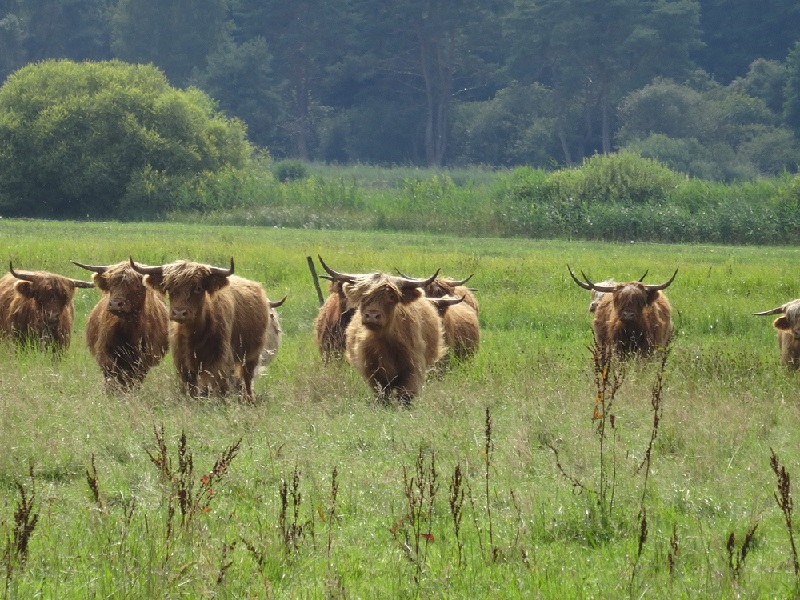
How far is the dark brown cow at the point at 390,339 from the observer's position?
975 centimetres

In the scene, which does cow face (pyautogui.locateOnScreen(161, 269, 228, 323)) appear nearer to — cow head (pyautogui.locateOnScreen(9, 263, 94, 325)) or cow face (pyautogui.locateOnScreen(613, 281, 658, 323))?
cow head (pyautogui.locateOnScreen(9, 263, 94, 325))

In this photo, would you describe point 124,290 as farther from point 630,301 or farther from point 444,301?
point 630,301

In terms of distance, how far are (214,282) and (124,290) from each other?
0.74 m

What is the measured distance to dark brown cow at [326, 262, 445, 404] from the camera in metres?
9.75

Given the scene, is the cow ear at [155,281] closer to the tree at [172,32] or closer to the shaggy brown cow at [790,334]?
the shaggy brown cow at [790,334]

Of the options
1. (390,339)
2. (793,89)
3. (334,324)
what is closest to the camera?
(390,339)

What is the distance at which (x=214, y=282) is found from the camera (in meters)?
9.69

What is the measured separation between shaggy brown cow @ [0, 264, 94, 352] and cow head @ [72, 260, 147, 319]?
174 cm

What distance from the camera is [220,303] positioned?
9969 mm

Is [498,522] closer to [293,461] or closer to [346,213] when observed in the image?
[293,461]

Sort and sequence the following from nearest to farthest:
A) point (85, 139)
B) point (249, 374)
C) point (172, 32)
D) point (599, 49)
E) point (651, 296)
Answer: point (249, 374) < point (651, 296) < point (85, 139) < point (599, 49) < point (172, 32)

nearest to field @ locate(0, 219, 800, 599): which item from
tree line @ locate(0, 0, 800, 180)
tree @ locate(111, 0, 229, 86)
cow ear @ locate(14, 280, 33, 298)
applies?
cow ear @ locate(14, 280, 33, 298)

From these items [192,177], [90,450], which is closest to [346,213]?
[192,177]

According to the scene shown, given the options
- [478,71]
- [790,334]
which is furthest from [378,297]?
[478,71]
